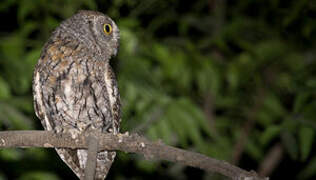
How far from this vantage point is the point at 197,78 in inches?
182

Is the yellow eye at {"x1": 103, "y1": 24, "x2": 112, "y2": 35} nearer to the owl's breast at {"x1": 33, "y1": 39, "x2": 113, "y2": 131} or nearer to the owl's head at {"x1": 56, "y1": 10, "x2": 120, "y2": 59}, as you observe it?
the owl's head at {"x1": 56, "y1": 10, "x2": 120, "y2": 59}

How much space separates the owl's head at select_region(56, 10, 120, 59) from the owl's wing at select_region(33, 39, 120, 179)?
7cm

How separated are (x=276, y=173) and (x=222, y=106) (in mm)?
1293

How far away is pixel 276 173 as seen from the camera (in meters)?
5.84

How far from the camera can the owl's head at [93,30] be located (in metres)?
3.11

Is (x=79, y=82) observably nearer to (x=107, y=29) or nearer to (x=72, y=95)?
(x=72, y=95)

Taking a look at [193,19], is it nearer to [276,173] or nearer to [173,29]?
[173,29]

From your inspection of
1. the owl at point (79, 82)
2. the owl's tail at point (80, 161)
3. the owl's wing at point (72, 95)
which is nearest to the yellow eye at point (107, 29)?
the owl at point (79, 82)

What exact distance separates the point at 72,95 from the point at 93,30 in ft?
1.50

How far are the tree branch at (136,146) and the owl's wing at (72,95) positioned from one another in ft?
2.21

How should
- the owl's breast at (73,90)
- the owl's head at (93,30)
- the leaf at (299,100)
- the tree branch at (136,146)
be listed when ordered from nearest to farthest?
the tree branch at (136,146)
the owl's breast at (73,90)
the owl's head at (93,30)
the leaf at (299,100)

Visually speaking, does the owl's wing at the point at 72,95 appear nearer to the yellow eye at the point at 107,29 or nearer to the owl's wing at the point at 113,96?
the owl's wing at the point at 113,96

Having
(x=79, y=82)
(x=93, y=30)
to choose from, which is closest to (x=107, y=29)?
(x=93, y=30)

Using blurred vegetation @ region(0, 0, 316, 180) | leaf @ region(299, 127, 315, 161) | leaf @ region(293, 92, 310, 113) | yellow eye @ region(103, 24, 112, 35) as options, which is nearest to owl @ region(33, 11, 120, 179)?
yellow eye @ region(103, 24, 112, 35)
